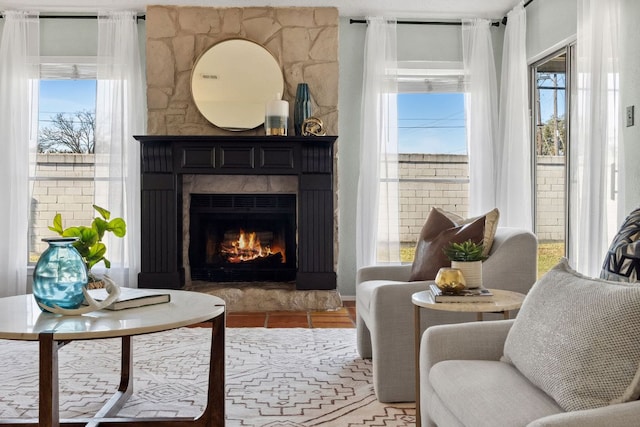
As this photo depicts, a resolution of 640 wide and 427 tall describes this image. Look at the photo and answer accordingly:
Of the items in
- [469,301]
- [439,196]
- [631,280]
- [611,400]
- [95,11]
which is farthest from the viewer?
[439,196]

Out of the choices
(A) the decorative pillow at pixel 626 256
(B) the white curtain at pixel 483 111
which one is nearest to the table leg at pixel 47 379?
(A) the decorative pillow at pixel 626 256

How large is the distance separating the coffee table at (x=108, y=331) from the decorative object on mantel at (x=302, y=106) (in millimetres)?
2550

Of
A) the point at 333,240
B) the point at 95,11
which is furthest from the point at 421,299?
the point at 95,11

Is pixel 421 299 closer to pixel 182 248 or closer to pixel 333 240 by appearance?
pixel 333 240

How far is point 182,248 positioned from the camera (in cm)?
496

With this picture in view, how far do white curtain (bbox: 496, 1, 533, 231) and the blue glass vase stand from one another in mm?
3602

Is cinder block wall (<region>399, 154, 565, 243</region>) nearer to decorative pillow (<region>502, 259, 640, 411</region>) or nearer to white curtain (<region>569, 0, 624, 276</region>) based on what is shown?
white curtain (<region>569, 0, 624, 276</region>)

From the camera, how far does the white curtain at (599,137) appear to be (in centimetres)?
342

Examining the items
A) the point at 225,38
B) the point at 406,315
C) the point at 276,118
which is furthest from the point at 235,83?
the point at 406,315

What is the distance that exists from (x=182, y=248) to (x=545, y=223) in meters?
2.98

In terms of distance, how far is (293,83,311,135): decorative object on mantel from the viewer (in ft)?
15.6

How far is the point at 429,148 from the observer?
538 centimetres

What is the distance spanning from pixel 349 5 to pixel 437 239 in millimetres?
2780

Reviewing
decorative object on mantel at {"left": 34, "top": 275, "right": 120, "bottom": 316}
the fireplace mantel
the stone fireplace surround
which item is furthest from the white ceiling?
decorative object on mantel at {"left": 34, "top": 275, "right": 120, "bottom": 316}
